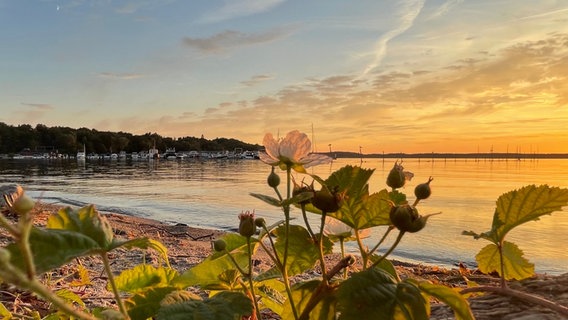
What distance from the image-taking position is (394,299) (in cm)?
62

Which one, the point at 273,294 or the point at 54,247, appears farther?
the point at 273,294

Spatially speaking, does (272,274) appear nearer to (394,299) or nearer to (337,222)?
(337,222)

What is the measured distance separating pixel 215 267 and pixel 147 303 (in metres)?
0.20

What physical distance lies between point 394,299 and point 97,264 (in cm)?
398

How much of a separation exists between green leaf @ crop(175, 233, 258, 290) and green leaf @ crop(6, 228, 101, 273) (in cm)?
42

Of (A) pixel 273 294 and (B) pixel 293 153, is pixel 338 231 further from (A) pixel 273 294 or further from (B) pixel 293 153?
(A) pixel 273 294

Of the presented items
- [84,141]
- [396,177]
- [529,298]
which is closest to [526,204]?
[529,298]

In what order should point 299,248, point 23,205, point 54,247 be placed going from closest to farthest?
point 23,205 → point 54,247 → point 299,248

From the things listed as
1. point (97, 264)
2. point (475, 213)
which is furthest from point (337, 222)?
point (475, 213)

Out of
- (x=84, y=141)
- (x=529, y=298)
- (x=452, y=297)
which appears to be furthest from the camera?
(x=84, y=141)

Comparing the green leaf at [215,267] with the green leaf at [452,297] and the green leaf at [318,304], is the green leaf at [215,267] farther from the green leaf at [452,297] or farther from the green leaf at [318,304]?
the green leaf at [452,297]

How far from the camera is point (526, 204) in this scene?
89 cm

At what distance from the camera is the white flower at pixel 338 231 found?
91 cm

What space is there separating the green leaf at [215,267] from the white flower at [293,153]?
25 cm
